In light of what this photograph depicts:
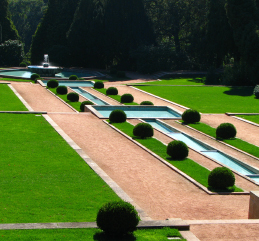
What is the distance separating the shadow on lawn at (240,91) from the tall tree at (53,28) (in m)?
28.0

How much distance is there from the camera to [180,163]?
14.8 meters

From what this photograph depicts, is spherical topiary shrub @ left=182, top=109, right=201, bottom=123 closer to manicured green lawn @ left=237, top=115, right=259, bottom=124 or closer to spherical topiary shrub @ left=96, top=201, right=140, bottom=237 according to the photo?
manicured green lawn @ left=237, top=115, right=259, bottom=124

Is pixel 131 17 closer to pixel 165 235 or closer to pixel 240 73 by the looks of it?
pixel 240 73

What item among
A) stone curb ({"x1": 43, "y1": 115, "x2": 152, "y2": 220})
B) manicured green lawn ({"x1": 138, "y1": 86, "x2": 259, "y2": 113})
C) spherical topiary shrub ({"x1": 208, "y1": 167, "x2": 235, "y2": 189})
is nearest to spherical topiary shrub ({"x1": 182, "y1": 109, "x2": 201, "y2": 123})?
manicured green lawn ({"x1": 138, "y1": 86, "x2": 259, "y2": 113})

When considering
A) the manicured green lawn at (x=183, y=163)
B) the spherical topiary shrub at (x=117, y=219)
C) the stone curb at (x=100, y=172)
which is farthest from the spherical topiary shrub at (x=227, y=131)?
the spherical topiary shrub at (x=117, y=219)

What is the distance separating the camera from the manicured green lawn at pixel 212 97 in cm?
2817

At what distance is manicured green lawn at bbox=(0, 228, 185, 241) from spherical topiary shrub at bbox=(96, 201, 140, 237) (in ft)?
0.70

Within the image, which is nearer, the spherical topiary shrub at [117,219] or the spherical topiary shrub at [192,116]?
the spherical topiary shrub at [117,219]

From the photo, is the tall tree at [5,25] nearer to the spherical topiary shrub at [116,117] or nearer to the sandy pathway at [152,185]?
the spherical topiary shrub at [116,117]

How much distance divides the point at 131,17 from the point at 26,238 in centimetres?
5028

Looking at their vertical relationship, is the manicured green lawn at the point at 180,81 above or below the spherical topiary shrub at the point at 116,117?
below

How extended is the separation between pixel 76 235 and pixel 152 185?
15.3 feet

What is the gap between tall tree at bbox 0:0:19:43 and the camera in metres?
60.5

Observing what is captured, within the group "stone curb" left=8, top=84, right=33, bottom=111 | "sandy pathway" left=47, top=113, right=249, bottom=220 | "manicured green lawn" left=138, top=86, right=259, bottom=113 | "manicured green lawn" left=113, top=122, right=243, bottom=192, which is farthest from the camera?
"manicured green lawn" left=138, top=86, right=259, bottom=113
